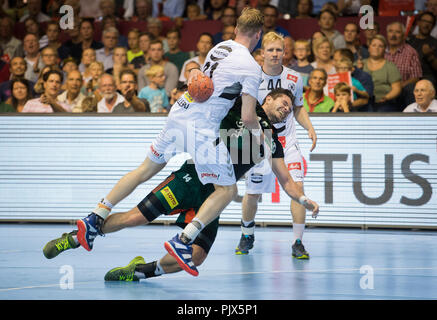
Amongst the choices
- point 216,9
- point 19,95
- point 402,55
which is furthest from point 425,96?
point 19,95

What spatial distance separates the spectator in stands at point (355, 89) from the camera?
10586 mm

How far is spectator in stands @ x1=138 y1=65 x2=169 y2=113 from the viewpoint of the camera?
11102mm

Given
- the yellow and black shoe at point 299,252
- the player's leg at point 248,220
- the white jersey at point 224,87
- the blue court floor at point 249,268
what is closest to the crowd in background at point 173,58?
the blue court floor at point 249,268

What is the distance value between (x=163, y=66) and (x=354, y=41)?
3344 mm

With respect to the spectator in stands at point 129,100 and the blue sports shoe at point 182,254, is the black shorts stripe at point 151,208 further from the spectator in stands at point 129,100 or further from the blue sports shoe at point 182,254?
the spectator in stands at point 129,100

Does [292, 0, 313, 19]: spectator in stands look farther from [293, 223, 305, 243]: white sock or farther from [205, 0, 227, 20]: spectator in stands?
[293, 223, 305, 243]: white sock

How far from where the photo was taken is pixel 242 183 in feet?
32.7

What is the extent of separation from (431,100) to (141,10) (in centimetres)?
650

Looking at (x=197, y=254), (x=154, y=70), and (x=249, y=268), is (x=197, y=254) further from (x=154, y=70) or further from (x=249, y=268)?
(x=154, y=70)

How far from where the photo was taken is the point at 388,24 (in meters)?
11.8

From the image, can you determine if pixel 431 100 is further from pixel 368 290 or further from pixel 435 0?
pixel 368 290

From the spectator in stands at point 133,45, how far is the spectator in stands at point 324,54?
3465mm

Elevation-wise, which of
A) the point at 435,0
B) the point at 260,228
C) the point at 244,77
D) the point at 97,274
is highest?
the point at 435,0

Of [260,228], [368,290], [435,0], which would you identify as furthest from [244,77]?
[435,0]
